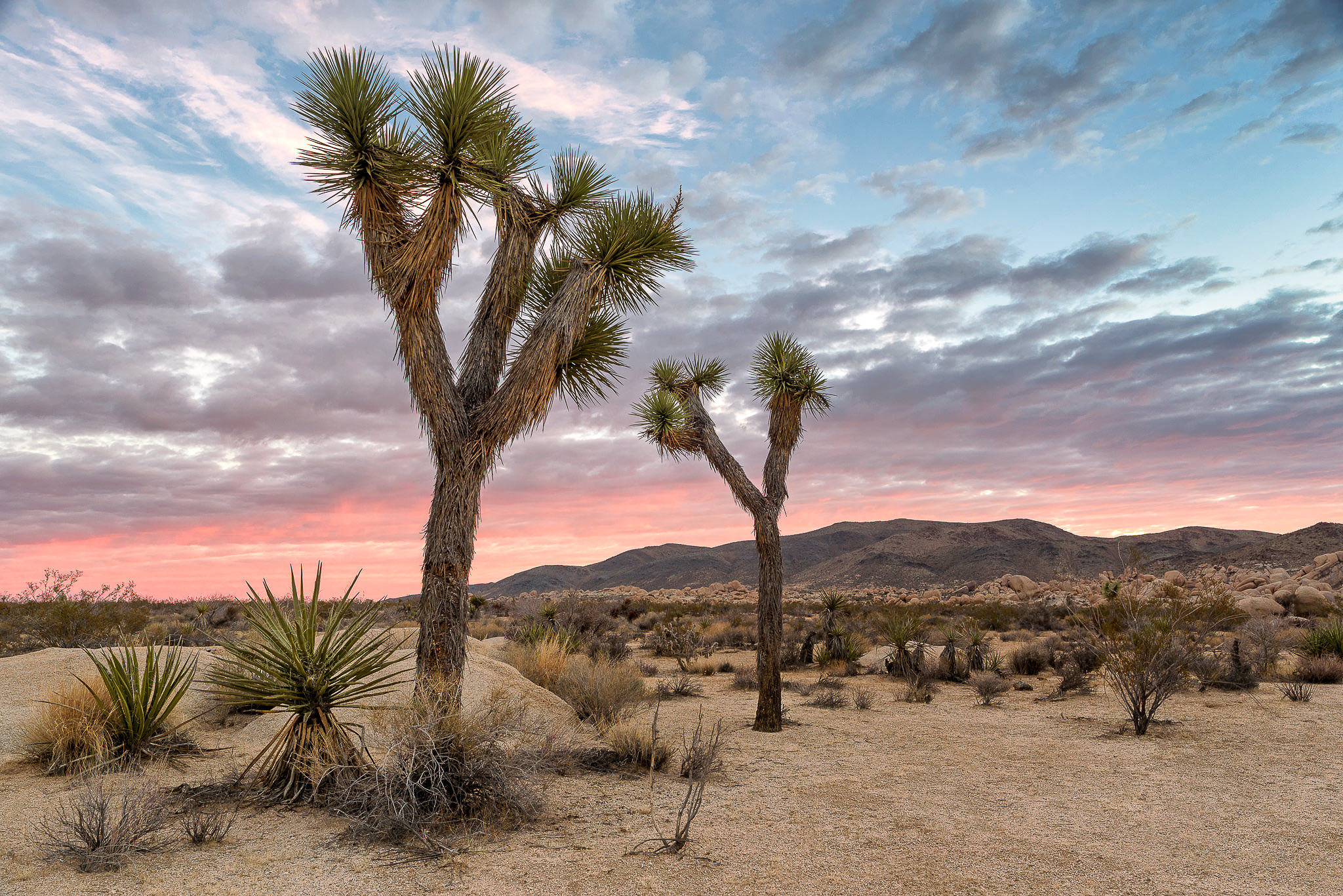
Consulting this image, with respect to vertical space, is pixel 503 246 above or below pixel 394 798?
above

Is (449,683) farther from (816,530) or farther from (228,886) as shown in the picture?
(816,530)

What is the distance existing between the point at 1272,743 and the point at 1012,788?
3.95m

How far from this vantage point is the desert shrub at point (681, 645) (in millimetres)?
17344

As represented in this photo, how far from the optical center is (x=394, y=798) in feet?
17.6

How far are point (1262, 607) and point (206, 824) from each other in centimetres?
2931

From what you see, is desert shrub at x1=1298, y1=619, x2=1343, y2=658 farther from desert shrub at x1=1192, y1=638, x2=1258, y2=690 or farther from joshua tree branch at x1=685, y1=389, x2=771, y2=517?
joshua tree branch at x1=685, y1=389, x2=771, y2=517

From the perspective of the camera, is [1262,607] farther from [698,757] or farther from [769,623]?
[698,757]

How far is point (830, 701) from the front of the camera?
11.7 m


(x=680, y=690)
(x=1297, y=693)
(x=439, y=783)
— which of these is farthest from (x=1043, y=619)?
(x=439, y=783)

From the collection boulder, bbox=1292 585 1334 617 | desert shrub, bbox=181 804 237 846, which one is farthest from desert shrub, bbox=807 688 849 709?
boulder, bbox=1292 585 1334 617

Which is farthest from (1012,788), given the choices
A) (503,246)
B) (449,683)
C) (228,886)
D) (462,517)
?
(503,246)

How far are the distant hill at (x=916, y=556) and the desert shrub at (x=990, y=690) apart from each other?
42.6m

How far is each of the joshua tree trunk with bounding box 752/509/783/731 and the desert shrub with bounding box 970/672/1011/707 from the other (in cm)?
423

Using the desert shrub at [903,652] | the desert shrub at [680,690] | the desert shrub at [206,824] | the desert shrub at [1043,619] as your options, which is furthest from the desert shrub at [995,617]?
the desert shrub at [206,824]
